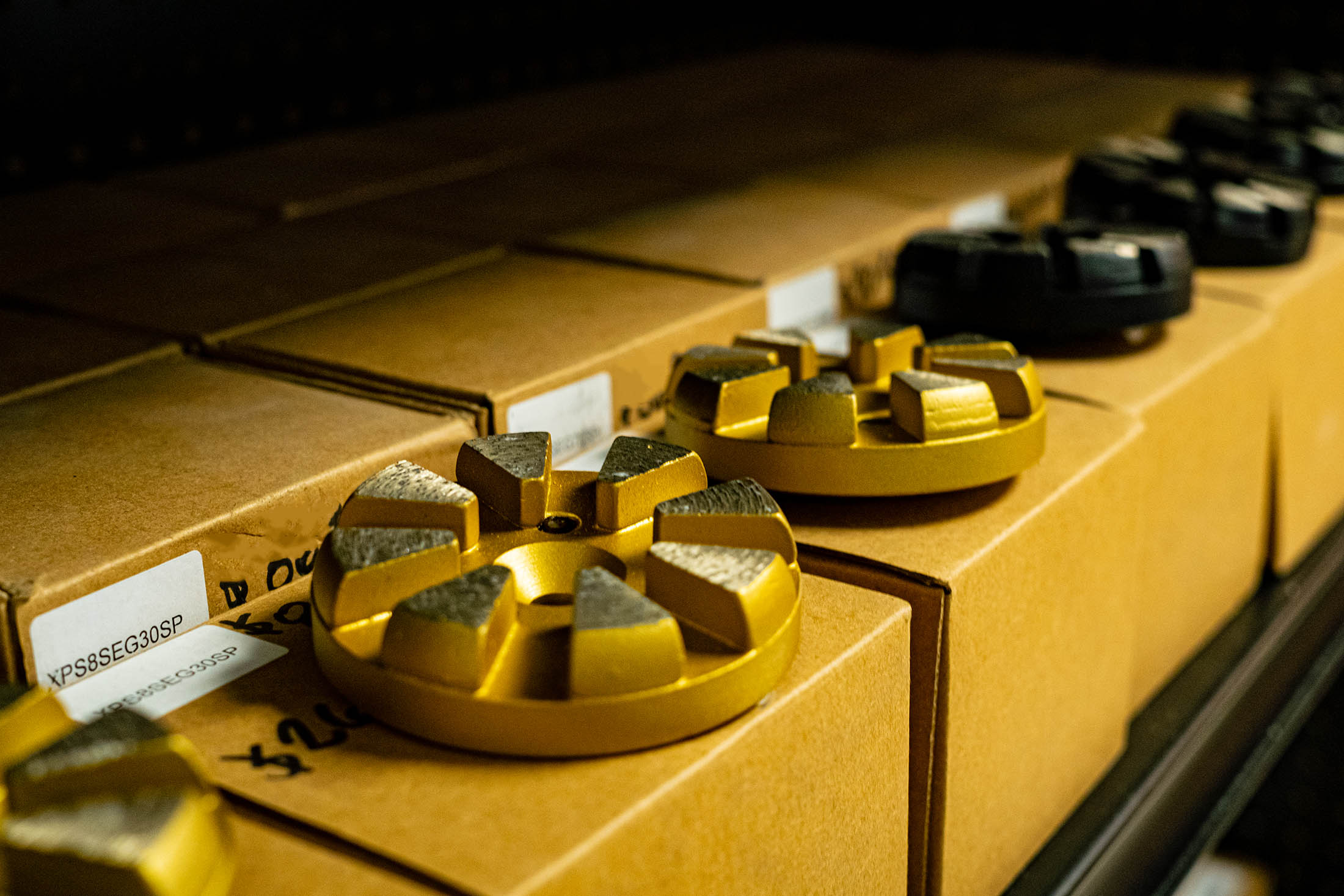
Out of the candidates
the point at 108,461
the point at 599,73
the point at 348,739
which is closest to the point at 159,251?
the point at 108,461

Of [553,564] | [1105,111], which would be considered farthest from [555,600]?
[1105,111]

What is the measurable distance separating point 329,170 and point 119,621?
926mm

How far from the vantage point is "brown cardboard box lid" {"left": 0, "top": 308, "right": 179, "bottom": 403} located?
0.81 m

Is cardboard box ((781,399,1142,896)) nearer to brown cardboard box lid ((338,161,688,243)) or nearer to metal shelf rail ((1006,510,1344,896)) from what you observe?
metal shelf rail ((1006,510,1344,896))

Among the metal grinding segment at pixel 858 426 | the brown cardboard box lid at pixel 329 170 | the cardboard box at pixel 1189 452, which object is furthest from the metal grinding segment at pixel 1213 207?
the brown cardboard box lid at pixel 329 170

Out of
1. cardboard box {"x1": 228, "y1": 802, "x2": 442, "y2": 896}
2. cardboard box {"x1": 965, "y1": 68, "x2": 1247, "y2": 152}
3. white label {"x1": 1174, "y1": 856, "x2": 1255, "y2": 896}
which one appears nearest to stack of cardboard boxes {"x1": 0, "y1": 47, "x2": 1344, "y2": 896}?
cardboard box {"x1": 228, "y1": 802, "x2": 442, "y2": 896}

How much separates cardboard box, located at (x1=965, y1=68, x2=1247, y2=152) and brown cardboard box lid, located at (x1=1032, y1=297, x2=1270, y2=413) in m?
0.53

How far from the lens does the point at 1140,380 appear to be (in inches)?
36.5

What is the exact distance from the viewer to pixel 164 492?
65 cm

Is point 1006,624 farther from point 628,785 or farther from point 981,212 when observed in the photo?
point 981,212

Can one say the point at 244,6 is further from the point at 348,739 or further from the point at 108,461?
the point at 348,739

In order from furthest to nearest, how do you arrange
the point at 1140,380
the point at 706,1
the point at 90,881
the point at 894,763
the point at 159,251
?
the point at 706,1, the point at 159,251, the point at 1140,380, the point at 894,763, the point at 90,881

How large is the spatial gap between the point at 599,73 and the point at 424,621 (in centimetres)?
169

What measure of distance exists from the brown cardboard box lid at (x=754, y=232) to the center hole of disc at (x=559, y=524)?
17.0 inches
